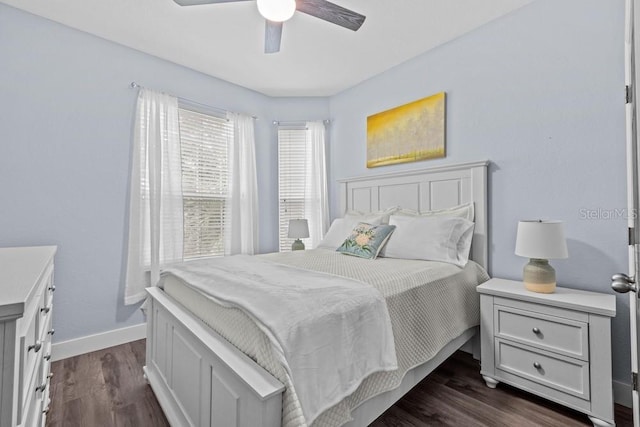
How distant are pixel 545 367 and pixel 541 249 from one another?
2.27 feet

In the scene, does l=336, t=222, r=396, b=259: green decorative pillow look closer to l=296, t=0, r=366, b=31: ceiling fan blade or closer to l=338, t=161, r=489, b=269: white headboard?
l=338, t=161, r=489, b=269: white headboard

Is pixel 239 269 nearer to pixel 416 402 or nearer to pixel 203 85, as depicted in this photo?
pixel 416 402

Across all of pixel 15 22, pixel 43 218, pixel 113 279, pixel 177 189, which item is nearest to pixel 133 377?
pixel 113 279

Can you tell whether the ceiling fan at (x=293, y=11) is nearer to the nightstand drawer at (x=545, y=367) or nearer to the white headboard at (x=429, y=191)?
the white headboard at (x=429, y=191)

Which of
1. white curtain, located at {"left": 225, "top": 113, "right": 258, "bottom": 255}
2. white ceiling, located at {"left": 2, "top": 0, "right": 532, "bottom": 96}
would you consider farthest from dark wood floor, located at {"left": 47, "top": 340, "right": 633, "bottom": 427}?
white ceiling, located at {"left": 2, "top": 0, "right": 532, "bottom": 96}

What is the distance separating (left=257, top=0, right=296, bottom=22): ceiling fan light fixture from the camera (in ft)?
5.91

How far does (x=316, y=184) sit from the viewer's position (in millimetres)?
3838

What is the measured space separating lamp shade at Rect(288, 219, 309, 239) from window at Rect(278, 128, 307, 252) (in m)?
0.39

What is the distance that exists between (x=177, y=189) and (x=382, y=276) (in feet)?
7.48

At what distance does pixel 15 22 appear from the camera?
2203mm

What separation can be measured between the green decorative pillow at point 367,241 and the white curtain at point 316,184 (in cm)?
123

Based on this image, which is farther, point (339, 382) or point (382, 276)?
point (382, 276)

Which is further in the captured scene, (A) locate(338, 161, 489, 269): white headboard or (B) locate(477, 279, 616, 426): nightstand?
(A) locate(338, 161, 489, 269): white headboard

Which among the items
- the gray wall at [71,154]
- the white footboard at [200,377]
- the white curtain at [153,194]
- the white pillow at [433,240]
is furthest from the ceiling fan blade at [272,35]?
the white footboard at [200,377]
